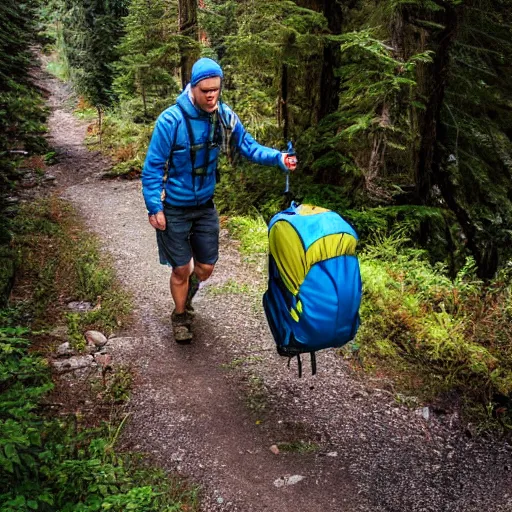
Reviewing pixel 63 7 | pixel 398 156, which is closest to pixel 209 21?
pixel 398 156

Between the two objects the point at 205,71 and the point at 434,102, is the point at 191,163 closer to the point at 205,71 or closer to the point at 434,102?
the point at 205,71

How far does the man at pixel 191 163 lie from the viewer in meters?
4.01

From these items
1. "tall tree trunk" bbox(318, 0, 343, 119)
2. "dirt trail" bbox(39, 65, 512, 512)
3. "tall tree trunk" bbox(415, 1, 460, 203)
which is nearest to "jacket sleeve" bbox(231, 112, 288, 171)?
"dirt trail" bbox(39, 65, 512, 512)

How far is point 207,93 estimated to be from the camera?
155 inches

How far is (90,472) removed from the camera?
3.10m

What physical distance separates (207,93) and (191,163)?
620 millimetres

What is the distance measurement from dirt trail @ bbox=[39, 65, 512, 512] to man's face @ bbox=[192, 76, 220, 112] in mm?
2402

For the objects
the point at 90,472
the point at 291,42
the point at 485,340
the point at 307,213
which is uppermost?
the point at 291,42

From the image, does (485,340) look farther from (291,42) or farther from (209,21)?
(209,21)

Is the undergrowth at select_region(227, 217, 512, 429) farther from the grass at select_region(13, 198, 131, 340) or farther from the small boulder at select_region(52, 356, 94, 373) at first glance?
the grass at select_region(13, 198, 131, 340)

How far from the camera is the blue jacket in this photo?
4.05m

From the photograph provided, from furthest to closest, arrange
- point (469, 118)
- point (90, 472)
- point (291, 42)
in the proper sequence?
point (469, 118) < point (291, 42) < point (90, 472)

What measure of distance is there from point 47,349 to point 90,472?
81.7 inches

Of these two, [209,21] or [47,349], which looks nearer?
[47,349]
